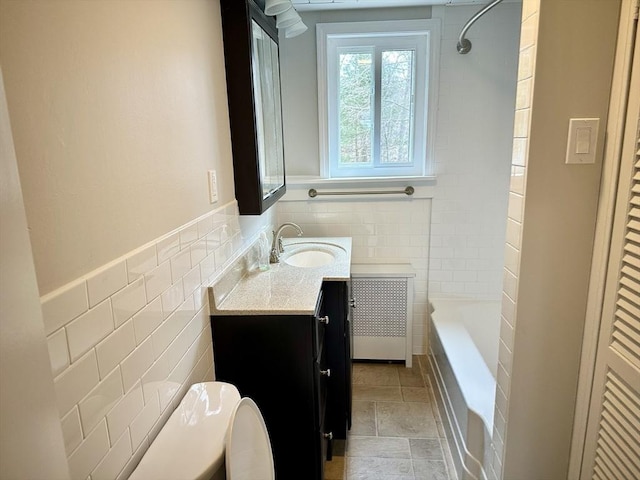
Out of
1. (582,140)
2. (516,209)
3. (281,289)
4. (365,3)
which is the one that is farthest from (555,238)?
(365,3)

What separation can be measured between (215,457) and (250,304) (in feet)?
2.37

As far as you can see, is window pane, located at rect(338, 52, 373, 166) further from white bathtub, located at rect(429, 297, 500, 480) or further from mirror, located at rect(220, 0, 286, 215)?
white bathtub, located at rect(429, 297, 500, 480)

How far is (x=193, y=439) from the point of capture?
1.01 meters

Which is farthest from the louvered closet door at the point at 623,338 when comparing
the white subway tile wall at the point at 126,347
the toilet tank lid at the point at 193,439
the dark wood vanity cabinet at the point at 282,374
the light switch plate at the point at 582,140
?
the white subway tile wall at the point at 126,347

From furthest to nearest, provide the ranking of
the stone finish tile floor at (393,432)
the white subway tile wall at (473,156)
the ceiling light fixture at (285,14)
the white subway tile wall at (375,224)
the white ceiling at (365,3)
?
the white subway tile wall at (375,224), the white subway tile wall at (473,156), the white ceiling at (365,3), the stone finish tile floor at (393,432), the ceiling light fixture at (285,14)

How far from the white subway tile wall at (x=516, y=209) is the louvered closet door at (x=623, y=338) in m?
0.25

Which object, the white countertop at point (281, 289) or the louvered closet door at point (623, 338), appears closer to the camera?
the louvered closet door at point (623, 338)

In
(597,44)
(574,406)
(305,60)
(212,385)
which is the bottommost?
(574,406)

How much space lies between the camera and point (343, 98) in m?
2.81

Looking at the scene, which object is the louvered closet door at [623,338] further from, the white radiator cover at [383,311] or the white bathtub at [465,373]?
the white radiator cover at [383,311]

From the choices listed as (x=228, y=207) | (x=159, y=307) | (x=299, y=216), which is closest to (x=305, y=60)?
(x=299, y=216)

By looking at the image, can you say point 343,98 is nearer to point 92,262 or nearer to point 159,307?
point 159,307

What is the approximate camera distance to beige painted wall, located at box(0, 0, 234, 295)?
0.70 m

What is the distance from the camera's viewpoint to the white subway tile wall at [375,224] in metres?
2.86
